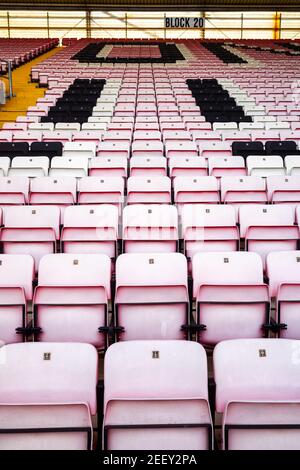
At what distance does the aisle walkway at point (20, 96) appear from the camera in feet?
45.9

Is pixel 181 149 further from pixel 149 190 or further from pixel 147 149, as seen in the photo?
pixel 149 190

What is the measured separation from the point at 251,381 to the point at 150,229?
8.21 feet

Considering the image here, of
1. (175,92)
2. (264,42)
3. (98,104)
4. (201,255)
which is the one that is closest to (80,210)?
(201,255)

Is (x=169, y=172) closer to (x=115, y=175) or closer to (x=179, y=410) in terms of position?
(x=115, y=175)

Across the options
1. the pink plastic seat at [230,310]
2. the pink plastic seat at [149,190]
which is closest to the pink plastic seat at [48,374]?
the pink plastic seat at [230,310]

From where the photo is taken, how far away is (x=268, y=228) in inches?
201

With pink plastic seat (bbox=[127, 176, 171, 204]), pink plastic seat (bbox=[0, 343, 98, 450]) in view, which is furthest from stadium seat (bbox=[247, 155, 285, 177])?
pink plastic seat (bbox=[0, 343, 98, 450])

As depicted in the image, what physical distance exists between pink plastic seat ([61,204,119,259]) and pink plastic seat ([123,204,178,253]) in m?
0.14

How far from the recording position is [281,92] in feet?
45.4

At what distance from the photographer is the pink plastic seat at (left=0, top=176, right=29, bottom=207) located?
6.06 m

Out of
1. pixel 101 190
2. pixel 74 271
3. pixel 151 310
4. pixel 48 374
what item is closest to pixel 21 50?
pixel 101 190

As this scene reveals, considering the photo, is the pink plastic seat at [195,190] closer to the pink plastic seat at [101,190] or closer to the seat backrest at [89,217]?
the pink plastic seat at [101,190]

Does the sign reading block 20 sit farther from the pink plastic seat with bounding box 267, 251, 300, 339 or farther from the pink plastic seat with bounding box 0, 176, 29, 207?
the pink plastic seat with bounding box 267, 251, 300, 339

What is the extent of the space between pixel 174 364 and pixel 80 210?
9.13ft
